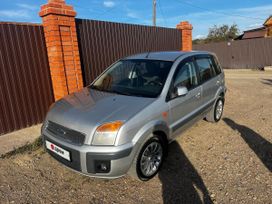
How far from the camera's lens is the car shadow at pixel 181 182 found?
2836 mm

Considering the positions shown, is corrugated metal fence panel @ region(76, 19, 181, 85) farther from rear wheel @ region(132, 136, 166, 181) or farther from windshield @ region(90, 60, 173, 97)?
rear wheel @ region(132, 136, 166, 181)

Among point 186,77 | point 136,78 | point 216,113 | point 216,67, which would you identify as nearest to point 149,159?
point 136,78

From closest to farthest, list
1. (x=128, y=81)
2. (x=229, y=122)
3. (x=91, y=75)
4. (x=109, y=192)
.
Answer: (x=109, y=192) → (x=128, y=81) → (x=229, y=122) → (x=91, y=75)

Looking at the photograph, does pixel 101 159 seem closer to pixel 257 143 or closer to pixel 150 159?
pixel 150 159

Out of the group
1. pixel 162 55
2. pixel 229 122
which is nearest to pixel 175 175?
pixel 162 55

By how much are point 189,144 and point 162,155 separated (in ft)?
3.69

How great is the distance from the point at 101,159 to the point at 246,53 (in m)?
19.1

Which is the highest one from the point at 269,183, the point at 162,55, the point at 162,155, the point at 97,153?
the point at 162,55

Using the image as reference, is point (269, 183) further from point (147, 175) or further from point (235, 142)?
point (147, 175)

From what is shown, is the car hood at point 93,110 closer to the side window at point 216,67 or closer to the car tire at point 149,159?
the car tire at point 149,159

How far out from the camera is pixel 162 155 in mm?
3352

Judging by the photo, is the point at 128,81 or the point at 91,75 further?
the point at 91,75

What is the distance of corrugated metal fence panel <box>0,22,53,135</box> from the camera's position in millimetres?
4703

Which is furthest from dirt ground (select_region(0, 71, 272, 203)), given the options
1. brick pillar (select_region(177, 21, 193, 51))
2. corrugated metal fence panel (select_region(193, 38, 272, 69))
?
corrugated metal fence panel (select_region(193, 38, 272, 69))
